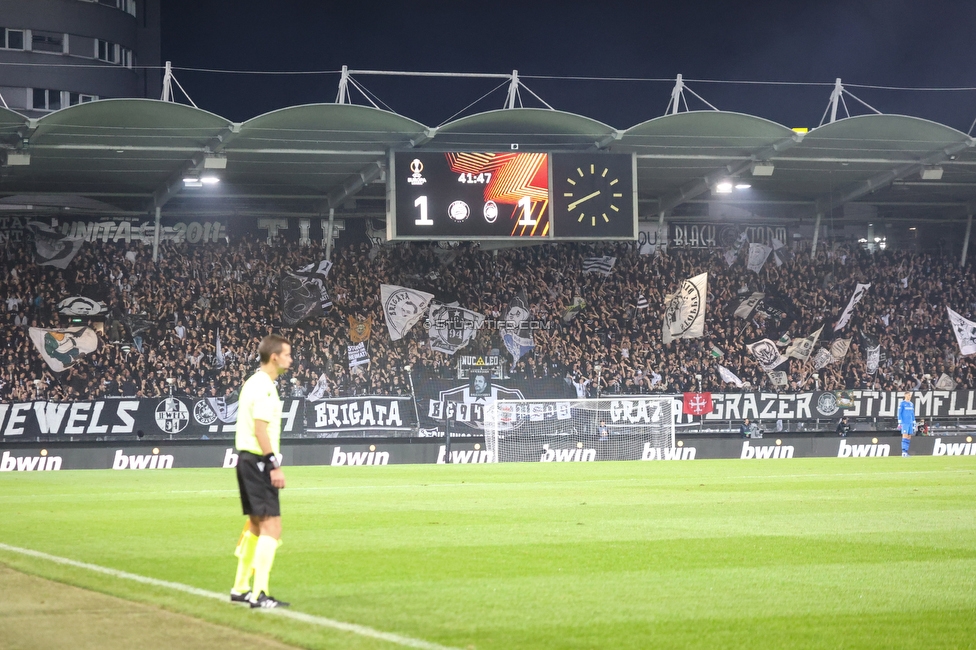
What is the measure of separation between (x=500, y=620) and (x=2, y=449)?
81.4 feet

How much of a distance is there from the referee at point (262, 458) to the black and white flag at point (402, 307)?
2988 centimetres

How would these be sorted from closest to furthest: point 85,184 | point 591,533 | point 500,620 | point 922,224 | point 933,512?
point 500,620 → point 591,533 → point 933,512 → point 85,184 → point 922,224

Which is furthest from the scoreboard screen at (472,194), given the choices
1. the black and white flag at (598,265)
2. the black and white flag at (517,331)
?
the black and white flag at (598,265)

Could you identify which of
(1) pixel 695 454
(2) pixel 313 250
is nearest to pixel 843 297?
(1) pixel 695 454

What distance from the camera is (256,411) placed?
710 cm

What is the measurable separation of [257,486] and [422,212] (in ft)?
72.8

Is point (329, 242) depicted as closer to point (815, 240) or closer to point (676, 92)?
point (676, 92)

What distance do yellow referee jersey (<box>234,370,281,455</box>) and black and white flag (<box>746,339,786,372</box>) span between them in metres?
33.3

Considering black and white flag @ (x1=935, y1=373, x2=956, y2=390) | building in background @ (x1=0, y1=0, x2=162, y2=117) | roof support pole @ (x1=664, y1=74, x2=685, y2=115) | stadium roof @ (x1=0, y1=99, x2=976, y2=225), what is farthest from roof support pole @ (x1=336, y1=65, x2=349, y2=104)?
building in background @ (x1=0, y1=0, x2=162, y2=117)

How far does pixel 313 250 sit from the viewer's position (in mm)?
38156

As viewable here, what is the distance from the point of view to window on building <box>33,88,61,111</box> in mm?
63812

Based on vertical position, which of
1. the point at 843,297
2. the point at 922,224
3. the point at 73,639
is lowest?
the point at 73,639

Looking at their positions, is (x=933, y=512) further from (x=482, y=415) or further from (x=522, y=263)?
(x=522, y=263)

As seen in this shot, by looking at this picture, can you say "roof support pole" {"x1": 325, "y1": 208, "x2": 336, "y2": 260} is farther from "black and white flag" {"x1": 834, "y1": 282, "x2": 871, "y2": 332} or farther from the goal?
"black and white flag" {"x1": 834, "y1": 282, "x2": 871, "y2": 332}
